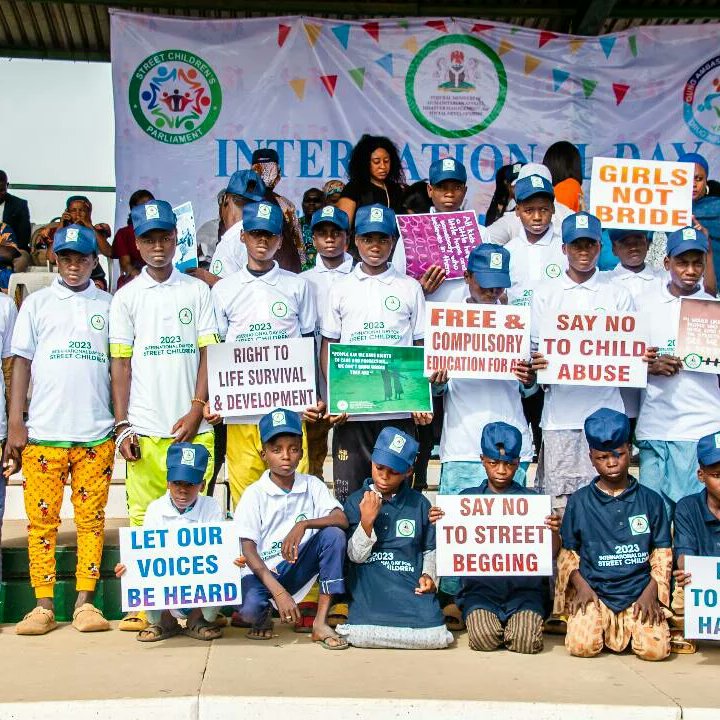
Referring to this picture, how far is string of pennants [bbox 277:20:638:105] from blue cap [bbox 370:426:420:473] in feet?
18.8

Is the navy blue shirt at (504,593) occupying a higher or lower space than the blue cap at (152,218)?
lower

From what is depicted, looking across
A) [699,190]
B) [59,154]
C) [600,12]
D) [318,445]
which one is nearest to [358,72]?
[600,12]

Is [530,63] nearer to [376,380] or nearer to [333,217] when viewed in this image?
[333,217]

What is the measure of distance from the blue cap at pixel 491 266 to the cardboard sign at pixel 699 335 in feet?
3.02

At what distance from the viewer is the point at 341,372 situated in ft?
20.1

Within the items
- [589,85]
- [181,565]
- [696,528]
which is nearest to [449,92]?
[589,85]

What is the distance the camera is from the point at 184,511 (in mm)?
5852

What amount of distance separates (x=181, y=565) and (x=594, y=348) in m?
2.31

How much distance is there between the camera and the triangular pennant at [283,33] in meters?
10.8

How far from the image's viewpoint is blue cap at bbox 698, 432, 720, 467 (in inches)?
222

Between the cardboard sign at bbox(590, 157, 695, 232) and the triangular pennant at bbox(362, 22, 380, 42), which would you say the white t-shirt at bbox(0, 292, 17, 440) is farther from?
the triangular pennant at bbox(362, 22, 380, 42)

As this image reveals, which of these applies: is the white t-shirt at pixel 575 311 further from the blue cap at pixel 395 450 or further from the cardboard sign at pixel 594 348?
the blue cap at pixel 395 450

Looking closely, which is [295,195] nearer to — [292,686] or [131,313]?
[131,313]

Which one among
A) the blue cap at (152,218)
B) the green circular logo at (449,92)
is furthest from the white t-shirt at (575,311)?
the green circular logo at (449,92)
